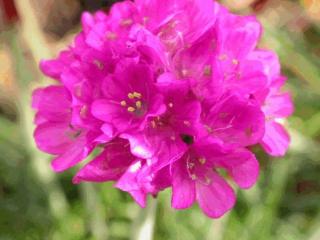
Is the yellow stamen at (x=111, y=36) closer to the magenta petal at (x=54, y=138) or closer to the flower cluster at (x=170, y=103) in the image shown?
the flower cluster at (x=170, y=103)

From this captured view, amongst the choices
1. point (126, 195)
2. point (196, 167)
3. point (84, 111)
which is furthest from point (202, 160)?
point (126, 195)

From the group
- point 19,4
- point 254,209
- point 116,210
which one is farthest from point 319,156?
point 19,4

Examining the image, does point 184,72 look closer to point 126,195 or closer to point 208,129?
point 208,129

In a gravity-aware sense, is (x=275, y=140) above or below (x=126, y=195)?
above

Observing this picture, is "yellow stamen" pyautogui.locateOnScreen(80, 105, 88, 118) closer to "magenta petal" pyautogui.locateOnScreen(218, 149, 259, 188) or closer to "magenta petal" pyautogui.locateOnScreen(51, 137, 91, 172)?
"magenta petal" pyautogui.locateOnScreen(51, 137, 91, 172)

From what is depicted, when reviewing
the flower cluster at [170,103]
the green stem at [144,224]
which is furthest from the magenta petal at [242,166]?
the green stem at [144,224]

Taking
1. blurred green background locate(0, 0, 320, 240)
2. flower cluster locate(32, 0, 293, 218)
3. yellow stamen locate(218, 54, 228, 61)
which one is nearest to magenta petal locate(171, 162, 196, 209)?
flower cluster locate(32, 0, 293, 218)

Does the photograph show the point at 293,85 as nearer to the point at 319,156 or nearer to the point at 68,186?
the point at 319,156
